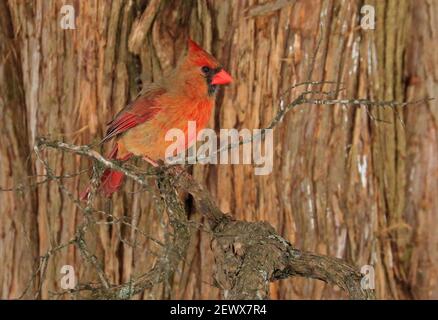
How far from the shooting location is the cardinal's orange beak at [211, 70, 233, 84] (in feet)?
11.5

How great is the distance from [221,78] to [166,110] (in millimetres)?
269

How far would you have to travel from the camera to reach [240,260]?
2.77 metres

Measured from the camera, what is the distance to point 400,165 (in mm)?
4113

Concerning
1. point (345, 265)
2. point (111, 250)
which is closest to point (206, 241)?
point (111, 250)

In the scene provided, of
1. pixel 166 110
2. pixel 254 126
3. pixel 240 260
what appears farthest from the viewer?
pixel 254 126

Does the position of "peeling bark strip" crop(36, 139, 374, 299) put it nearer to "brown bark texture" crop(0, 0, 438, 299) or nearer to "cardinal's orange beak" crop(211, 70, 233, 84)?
"cardinal's orange beak" crop(211, 70, 233, 84)

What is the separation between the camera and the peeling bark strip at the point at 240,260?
8.74 ft

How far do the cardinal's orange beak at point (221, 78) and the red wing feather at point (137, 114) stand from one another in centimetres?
23

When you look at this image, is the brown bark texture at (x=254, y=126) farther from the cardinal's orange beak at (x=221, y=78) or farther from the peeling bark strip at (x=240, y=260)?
the peeling bark strip at (x=240, y=260)

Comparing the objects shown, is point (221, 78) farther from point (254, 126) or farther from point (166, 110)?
point (254, 126)

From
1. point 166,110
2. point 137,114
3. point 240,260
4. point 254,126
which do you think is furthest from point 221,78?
point 240,260

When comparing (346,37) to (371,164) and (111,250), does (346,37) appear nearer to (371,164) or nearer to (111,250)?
(371,164)

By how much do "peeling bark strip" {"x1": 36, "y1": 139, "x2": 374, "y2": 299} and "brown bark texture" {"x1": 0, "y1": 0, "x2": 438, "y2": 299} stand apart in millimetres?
1018

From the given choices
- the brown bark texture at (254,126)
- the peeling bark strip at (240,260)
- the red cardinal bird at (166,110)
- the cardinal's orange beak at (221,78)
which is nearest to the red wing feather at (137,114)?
the red cardinal bird at (166,110)
